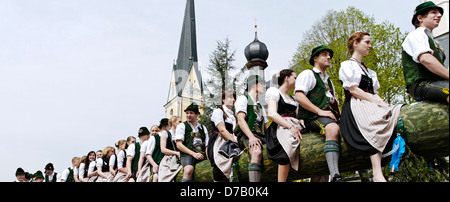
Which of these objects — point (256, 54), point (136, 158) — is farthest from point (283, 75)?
point (256, 54)

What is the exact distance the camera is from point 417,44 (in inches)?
132

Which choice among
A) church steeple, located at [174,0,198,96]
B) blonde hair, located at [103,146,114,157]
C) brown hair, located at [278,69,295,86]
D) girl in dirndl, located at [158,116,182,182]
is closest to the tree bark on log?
brown hair, located at [278,69,295,86]

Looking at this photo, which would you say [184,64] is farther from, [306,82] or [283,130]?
[306,82]

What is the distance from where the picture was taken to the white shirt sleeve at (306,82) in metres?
3.97

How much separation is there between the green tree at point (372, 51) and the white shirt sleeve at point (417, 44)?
1453 centimetres

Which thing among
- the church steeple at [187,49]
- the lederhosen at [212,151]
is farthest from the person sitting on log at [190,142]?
the church steeple at [187,49]

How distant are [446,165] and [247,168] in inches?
79.3

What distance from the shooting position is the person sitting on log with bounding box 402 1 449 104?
3254 millimetres

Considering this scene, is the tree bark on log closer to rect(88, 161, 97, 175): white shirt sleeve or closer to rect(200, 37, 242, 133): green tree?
rect(88, 161, 97, 175): white shirt sleeve

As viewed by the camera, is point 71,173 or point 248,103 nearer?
point 248,103

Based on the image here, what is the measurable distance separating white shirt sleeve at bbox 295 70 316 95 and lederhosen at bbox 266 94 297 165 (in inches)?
17.7

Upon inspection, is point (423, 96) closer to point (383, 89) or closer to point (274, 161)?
point (274, 161)
